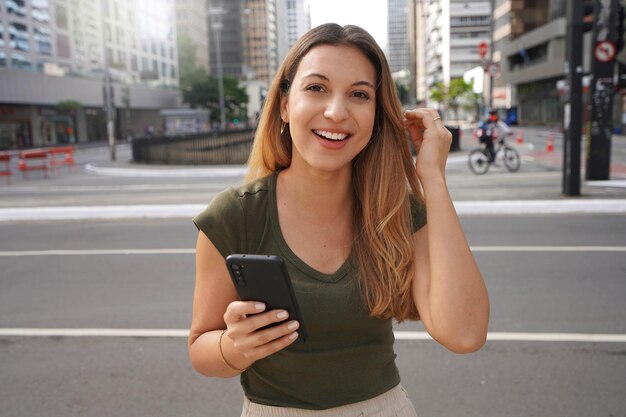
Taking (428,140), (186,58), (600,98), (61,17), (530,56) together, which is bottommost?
(428,140)

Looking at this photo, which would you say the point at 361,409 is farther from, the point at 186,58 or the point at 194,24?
the point at 194,24

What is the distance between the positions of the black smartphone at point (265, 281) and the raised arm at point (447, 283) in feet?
1.41

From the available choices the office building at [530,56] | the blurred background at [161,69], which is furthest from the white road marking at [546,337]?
the office building at [530,56]

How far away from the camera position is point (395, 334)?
4.86 metres

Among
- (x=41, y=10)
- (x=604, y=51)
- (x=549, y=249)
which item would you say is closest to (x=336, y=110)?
(x=549, y=249)

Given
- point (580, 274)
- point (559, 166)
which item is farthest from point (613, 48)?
point (580, 274)

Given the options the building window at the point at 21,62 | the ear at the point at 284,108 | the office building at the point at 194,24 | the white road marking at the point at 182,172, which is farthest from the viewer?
the office building at the point at 194,24

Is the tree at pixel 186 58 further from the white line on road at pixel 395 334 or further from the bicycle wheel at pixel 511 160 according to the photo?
the white line on road at pixel 395 334

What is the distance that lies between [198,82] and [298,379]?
85.3 m

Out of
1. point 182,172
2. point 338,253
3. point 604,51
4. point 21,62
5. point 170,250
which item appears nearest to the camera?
point 338,253

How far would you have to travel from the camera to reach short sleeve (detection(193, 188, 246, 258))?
68.1 inches

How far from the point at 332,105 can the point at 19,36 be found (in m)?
57.6

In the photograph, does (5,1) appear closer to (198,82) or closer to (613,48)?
(198,82)

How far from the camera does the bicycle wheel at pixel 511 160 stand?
18.2 m
